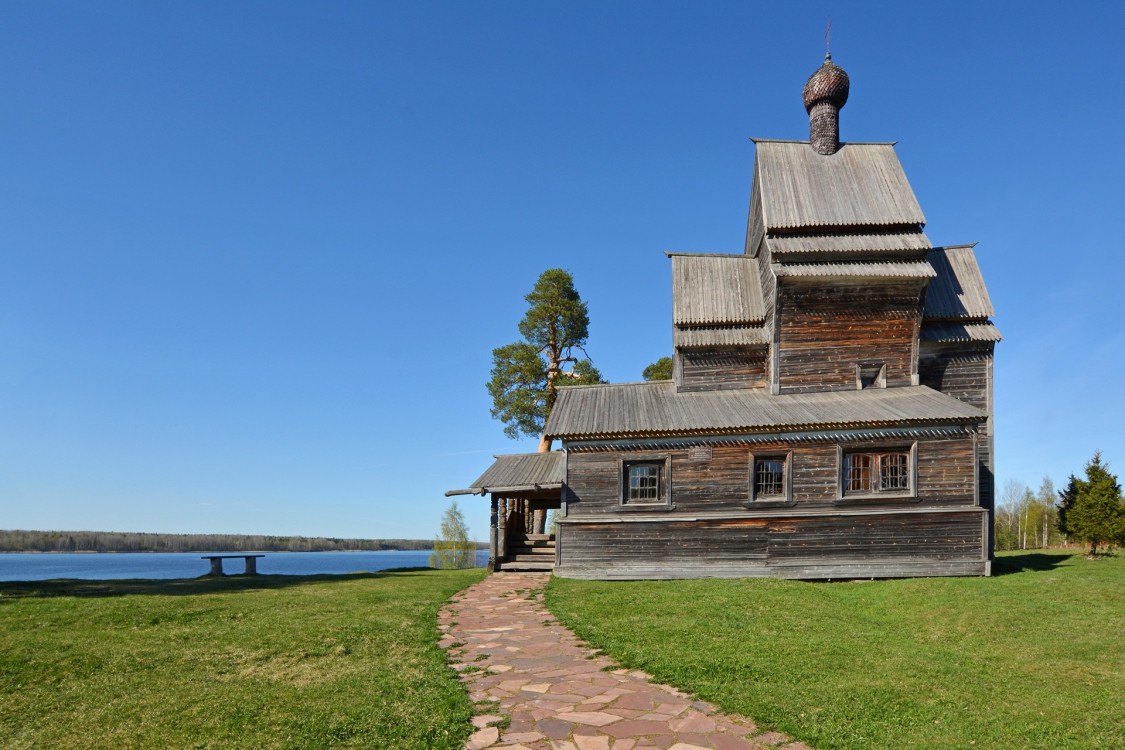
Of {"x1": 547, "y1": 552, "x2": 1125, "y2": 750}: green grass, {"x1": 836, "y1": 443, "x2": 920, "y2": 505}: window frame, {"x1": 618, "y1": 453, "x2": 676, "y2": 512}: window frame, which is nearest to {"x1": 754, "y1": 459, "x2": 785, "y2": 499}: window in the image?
{"x1": 836, "y1": 443, "x2": 920, "y2": 505}: window frame

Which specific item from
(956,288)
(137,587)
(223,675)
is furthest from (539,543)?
(956,288)

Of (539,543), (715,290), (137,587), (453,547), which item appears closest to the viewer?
(137,587)

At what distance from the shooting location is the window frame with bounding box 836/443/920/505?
1819cm

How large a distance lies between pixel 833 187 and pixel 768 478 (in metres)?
11.7

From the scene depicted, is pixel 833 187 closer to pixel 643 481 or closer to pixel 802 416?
pixel 802 416

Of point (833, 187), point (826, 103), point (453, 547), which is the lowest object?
point (453, 547)


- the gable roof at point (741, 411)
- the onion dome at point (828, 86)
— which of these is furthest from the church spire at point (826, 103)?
Answer: the gable roof at point (741, 411)

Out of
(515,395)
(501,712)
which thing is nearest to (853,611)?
(501,712)

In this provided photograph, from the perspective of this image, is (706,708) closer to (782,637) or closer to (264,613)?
(782,637)

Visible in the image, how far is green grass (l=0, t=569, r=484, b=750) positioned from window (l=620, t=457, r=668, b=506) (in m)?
7.43

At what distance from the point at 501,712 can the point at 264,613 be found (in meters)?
7.92

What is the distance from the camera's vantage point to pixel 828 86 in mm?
25781

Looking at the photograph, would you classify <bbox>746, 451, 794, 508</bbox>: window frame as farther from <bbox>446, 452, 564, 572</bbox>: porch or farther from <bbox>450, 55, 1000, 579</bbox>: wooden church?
<bbox>446, 452, 564, 572</bbox>: porch

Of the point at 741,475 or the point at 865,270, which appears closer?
the point at 741,475
